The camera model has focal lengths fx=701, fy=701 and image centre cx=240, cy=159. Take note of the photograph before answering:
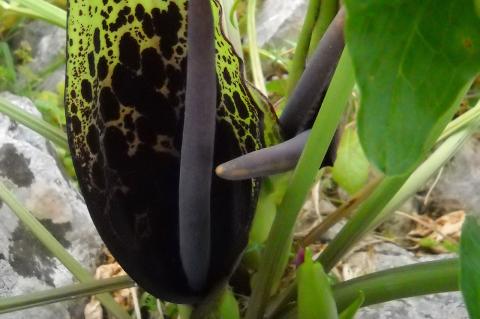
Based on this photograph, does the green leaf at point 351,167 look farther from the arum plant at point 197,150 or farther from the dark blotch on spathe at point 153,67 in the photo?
the dark blotch on spathe at point 153,67

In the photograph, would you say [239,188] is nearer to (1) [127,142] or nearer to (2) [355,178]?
(1) [127,142]

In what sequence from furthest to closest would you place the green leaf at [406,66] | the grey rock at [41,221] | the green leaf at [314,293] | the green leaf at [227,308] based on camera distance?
the grey rock at [41,221] → the green leaf at [227,308] → the green leaf at [314,293] → the green leaf at [406,66]

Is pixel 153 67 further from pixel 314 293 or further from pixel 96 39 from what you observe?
pixel 314 293

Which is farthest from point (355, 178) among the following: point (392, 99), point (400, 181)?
point (392, 99)

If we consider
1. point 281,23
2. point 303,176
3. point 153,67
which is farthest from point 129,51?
point 281,23

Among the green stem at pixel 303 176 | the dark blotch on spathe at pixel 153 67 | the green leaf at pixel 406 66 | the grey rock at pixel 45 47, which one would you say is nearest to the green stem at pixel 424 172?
the green stem at pixel 303 176

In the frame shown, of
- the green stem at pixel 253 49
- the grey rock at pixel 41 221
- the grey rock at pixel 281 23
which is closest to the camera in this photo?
the grey rock at pixel 41 221
